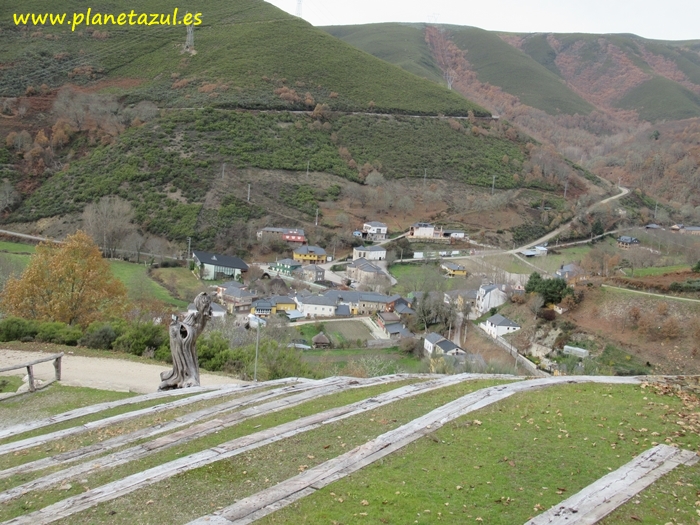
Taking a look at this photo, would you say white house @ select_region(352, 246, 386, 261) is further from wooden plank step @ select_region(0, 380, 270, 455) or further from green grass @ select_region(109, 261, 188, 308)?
wooden plank step @ select_region(0, 380, 270, 455)

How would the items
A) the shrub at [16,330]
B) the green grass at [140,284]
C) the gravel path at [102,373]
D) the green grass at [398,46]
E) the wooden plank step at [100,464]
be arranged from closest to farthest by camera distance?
the wooden plank step at [100,464], the gravel path at [102,373], the shrub at [16,330], the green grass at [140,284], the green grass at [398,46]

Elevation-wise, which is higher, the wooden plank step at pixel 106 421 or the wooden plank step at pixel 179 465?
the wooden plank step at pixel 179 465

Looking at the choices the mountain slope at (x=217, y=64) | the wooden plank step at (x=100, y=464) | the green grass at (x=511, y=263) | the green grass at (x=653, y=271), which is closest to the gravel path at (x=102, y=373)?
the wooden plank step at (x=100, y=464)

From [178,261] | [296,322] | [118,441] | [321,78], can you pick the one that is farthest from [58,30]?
[118,441]

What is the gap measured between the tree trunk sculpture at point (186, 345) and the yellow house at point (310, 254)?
39.7 meters

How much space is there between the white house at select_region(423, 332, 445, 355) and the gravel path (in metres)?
19.0

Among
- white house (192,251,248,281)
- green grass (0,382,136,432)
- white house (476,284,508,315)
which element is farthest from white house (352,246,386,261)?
green grass (0,382,136,432)

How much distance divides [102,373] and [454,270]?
1514 inches

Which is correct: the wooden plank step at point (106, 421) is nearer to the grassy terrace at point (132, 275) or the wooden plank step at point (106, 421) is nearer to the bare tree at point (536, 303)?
the grassy terrace at point (132, 275)

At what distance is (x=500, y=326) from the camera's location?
36.0 m

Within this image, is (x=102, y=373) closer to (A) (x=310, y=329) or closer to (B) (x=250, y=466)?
(B) (x=250, y=466)

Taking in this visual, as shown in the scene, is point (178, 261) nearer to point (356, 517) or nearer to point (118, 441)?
point (118, 441)

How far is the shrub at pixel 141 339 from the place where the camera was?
59.8ft

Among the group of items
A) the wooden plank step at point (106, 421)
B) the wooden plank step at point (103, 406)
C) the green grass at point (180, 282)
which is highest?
the wooden plank step at point (106, 421)
